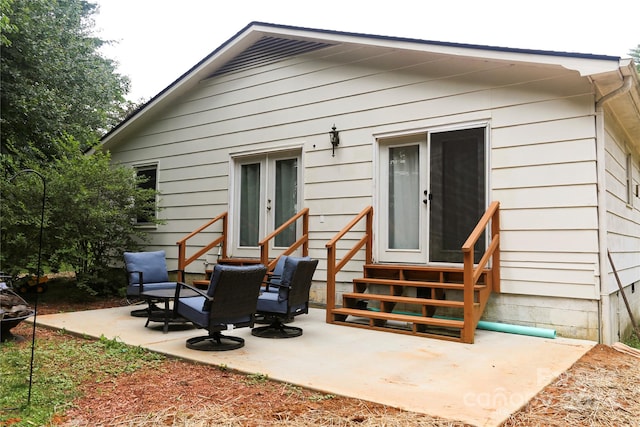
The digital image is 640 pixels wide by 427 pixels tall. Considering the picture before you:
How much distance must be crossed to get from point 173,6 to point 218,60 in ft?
18.9

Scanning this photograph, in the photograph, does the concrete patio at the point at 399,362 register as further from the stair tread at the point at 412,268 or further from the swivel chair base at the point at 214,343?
the stair tread at the point at 412,268

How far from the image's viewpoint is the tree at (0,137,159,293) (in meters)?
7.27

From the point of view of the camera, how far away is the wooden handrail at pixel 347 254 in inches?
229

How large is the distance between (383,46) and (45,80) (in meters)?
8.98

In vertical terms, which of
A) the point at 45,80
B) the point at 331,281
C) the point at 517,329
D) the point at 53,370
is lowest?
the point at 53,370

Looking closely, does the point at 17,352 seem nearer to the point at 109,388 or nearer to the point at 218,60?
the point at 109,388

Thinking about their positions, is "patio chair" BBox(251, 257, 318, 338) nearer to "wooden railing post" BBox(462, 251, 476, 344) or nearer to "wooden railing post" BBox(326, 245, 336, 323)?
"wooden railing post" BBox(326, 245, 336, 323)

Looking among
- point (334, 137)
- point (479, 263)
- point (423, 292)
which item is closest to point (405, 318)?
point (423, 292)

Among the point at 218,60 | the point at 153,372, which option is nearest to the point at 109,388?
the point at 153,372

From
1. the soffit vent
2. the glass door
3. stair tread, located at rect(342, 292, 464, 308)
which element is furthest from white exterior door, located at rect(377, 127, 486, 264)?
the soffit vent

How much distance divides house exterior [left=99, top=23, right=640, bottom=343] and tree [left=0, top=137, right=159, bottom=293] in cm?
148

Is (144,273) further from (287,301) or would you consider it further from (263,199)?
(287,301)

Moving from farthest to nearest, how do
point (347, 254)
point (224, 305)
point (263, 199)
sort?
point (263, 199) → point (347, 254) → point (224, 305)

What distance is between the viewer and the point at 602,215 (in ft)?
16.3
